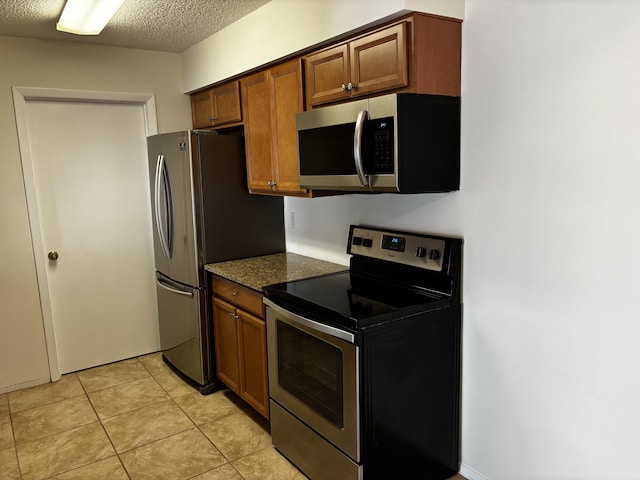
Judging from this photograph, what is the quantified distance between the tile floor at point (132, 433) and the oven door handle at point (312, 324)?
0.78m

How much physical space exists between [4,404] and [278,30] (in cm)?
288

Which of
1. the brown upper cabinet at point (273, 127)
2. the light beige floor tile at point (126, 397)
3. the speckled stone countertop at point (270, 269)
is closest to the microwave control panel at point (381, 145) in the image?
the brown upper cabinet at point (273, 127)

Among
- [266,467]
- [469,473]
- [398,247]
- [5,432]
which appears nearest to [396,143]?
[398,247]

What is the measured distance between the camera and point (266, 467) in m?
2.48

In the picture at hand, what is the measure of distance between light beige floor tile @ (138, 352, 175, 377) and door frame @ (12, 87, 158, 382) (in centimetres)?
60

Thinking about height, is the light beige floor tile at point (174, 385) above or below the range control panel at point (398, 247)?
below

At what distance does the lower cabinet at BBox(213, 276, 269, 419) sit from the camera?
273cm

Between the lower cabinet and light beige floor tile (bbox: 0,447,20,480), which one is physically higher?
the lower cabinet

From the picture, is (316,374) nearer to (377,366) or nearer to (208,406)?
(377,366)

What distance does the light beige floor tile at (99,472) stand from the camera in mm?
2435

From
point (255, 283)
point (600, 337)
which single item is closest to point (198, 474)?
point (255, 283)

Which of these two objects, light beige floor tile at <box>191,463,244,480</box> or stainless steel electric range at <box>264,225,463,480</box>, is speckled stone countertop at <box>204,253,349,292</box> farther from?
light beige floor tile at <box>191,463,244,480</box>

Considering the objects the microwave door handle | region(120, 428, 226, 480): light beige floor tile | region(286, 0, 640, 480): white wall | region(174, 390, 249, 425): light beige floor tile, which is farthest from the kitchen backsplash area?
region(120, 428, 226, 480): light beige floor tile

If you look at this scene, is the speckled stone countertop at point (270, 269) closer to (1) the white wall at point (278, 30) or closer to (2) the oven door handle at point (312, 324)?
(2) the oven door handle at point (312, 324)
